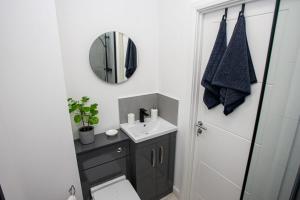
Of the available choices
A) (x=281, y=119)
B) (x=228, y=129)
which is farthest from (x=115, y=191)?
(x=281, y=119)

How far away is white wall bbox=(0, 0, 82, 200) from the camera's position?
104 centimetres

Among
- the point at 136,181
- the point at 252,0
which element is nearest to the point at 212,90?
the point at 252,0

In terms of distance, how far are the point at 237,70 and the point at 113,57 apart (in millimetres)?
1260

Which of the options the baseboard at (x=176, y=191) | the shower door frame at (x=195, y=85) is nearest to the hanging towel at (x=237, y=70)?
the shower door frame at (x=195, y=85)

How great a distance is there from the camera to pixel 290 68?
2.13 ft

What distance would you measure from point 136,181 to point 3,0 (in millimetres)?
1853

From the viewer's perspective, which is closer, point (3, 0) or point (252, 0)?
point (3, 0)

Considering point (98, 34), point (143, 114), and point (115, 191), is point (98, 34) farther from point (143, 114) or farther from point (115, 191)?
point (115, 191)

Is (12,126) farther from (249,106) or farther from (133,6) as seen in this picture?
(249,106)

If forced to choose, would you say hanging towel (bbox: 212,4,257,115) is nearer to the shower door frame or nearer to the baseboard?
the shower door frame

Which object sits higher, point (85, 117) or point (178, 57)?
point (178, 57)

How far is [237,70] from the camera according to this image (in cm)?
118

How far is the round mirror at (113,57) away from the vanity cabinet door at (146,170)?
846mm

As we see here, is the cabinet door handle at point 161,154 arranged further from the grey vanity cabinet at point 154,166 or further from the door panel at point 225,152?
the door panel at point 225,152
